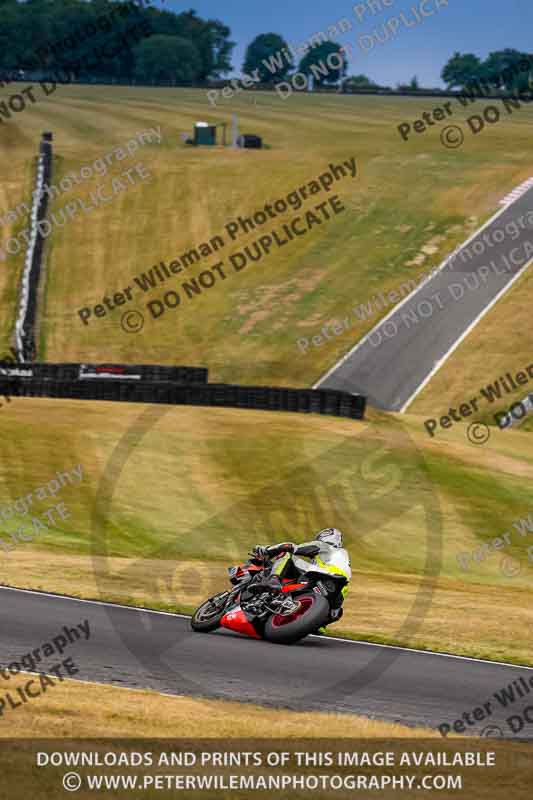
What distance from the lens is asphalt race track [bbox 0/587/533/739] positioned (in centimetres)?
1199

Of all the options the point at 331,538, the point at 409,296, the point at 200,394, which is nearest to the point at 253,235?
the point at 409,296

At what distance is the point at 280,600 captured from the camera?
1381cm

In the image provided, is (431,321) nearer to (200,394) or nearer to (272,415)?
(272,415)

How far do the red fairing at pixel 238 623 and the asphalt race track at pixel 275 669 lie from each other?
0.12m

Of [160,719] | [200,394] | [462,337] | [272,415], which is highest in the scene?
[160,719]

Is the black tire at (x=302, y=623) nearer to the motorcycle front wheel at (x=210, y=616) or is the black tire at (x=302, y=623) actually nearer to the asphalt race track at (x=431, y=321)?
the motorcycle front wheel at (x=210, y=616)

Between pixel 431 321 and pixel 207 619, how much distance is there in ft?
113

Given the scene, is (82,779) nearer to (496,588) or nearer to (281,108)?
(496,588)

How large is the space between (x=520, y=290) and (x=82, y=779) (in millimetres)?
42737

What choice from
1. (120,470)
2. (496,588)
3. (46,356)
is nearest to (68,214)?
(46,356)

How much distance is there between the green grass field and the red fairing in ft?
6.85

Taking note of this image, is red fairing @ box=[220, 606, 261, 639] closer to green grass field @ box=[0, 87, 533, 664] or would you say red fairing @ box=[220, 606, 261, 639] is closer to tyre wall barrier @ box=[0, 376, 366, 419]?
green grass field @ box=[0, 87, 533, 664]

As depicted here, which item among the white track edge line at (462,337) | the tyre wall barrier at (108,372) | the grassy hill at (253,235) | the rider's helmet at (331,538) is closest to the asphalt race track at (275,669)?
the rider's helmet at (331,538)

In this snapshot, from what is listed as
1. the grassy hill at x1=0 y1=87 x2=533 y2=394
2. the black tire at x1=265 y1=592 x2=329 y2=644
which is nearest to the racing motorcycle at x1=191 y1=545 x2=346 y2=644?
the black tire at x1=265 y1=592 x2=329 y2=644
